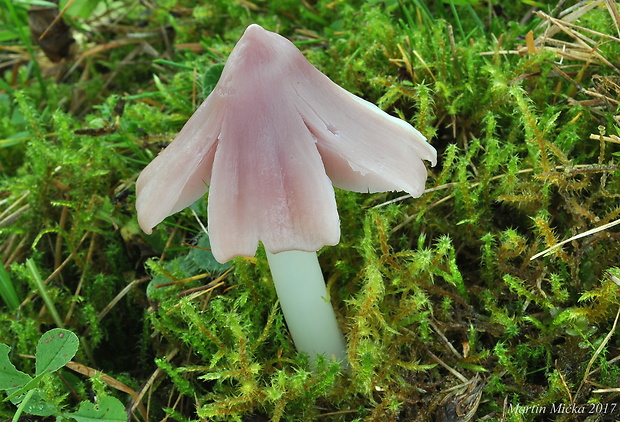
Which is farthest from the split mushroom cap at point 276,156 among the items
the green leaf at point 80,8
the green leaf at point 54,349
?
the green leaf at point 80,8

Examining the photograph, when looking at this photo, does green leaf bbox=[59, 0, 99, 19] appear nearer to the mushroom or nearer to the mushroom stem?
the mushroom

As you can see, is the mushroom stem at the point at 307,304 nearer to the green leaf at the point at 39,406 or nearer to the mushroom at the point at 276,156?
the mushroom at the point at 276,156

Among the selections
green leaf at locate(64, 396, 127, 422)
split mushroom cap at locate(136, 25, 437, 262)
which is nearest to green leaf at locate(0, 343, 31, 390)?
green leaf at locate(64, 396, 127, 422)

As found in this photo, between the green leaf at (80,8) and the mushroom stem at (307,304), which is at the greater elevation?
the green leaf at (80,8)

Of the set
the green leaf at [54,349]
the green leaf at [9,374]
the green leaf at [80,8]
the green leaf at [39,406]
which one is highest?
the green leaf at [80,8]

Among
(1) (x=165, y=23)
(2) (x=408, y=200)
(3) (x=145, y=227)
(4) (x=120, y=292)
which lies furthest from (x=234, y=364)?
(1) (x=165, y=23)

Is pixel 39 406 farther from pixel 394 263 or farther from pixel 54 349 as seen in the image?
pixel 394 263

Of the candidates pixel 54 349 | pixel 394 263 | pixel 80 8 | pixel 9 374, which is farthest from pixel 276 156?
pixel 80 8
